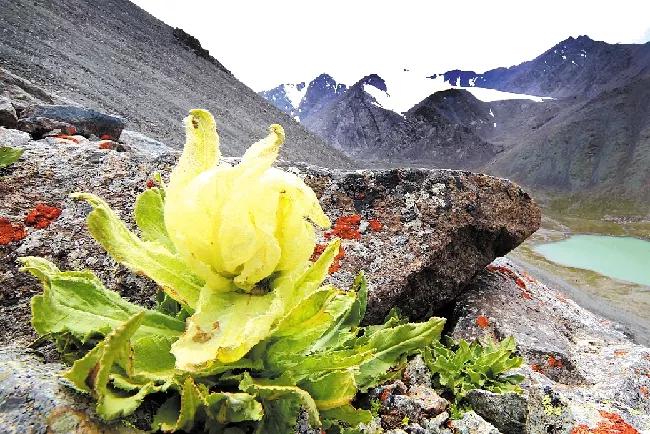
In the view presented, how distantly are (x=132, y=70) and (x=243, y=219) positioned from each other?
5770cm

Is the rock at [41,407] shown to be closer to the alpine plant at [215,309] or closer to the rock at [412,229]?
the alpine plant at [215,309]

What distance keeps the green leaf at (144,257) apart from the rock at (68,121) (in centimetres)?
514

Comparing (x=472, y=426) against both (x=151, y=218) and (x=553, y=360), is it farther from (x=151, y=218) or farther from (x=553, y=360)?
(x=553, y=360)

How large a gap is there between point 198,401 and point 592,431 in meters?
3.69

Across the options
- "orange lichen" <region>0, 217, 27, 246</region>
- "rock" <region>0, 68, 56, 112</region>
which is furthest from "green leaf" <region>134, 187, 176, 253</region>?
"rock" <region>0, 68, 56, 112</region>

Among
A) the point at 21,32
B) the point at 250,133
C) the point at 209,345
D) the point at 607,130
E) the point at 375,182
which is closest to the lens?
the point at 209,345

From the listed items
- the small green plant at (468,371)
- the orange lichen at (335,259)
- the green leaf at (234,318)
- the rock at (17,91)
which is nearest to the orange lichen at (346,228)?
the orange lichen at (335,259)

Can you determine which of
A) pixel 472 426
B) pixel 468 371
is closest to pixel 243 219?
pixel 472 426

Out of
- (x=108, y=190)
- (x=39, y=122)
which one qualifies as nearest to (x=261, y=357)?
(x=108, y=190)

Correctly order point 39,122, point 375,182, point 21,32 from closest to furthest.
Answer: point 375,182 → point 39,122 → point 21,32

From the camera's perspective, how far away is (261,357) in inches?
107

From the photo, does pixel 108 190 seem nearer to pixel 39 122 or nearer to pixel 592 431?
pixel 39 122

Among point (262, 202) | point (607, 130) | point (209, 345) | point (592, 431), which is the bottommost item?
point (592, 431)

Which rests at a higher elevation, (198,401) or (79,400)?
(198,401)
